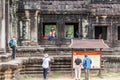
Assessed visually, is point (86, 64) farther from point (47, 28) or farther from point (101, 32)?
point (47, 28)

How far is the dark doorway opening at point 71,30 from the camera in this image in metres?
36.1

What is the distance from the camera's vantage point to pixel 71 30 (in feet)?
120

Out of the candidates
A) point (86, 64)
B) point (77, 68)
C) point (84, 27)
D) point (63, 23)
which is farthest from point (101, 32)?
point (77, 68)

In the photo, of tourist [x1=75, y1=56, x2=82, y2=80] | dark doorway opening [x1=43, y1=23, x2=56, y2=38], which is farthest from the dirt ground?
dark doorway opening [x1=43, y1=23, x2=56, y2=38]

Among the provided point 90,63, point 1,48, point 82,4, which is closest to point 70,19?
point 82,4

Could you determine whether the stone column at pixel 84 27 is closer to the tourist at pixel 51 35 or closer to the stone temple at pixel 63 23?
the stone temple at pixel 63 23

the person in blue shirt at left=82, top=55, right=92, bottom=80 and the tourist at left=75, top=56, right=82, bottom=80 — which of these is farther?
the person in blue shirt at left=82, top=55, right=92, bottom=80

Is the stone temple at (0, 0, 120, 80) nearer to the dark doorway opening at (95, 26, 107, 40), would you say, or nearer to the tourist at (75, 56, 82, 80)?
the dark doorway opening at (95, 26, 107, 40)

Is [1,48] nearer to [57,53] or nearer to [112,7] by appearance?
[57,53]

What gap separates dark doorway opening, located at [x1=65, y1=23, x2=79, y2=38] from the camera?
3609cm

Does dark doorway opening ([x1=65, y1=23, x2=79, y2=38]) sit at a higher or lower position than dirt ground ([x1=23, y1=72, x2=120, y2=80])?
higher

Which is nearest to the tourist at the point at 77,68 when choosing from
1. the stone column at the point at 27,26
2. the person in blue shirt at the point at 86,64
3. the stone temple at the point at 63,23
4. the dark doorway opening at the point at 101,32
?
the person in blue shirt at the point at 86,64

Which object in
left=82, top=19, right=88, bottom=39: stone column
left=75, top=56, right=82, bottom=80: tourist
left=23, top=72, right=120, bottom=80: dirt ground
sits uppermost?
left=82, top=19, right=88, bottom=39: stone column

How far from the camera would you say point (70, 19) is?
35406 mm
